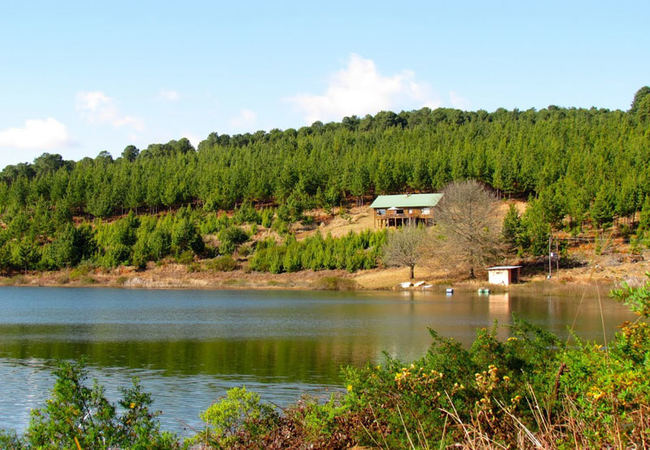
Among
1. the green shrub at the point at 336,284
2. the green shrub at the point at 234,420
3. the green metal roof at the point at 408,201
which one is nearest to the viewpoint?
the green shrub at the point at 234,420

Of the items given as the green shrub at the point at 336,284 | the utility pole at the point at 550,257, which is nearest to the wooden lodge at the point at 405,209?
the green shrub at the point at 336,284

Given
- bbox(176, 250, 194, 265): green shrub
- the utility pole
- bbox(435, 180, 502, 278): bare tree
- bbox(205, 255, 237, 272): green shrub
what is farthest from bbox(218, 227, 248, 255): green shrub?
the utility pole

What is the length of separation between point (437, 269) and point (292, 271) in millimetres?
18213

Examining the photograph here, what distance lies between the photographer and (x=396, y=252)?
71.5 metres

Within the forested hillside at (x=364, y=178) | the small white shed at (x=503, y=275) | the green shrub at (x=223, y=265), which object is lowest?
the small white shed at (x=503, y=275)

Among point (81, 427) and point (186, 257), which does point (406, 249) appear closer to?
point (186, 257)

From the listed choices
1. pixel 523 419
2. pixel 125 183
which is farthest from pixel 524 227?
pixel 125 183

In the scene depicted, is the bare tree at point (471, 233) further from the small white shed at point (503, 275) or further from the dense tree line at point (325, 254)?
the dense tree line at point (325, 254)

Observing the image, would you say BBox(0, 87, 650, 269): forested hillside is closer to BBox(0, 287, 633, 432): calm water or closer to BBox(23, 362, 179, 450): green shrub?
BBox(0, 287, 633, 432): calm water

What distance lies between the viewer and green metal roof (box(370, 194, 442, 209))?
89.7 metres

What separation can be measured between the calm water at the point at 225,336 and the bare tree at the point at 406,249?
1234cm

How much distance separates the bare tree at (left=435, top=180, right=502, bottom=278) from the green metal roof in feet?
59.1

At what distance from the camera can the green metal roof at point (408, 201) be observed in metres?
89.7

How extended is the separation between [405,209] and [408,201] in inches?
62.1
